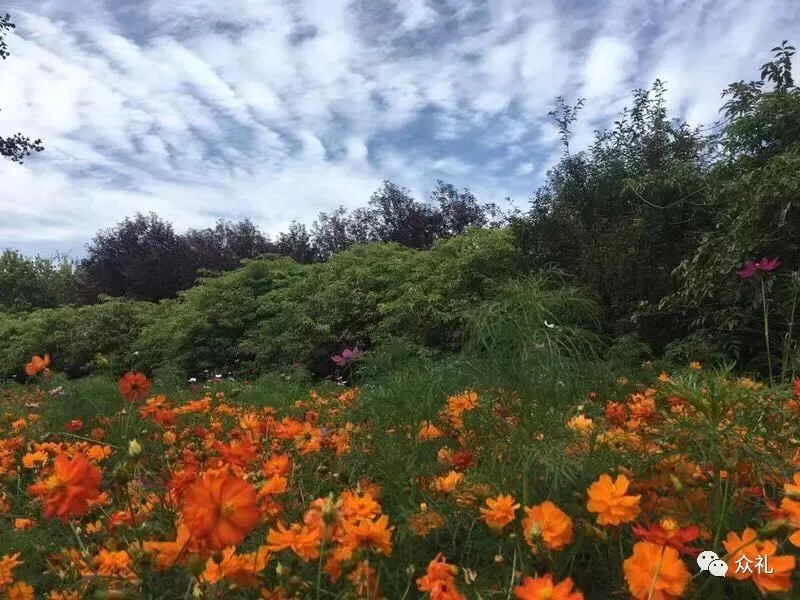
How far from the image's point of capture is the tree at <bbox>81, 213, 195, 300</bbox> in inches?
667

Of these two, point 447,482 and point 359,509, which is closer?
point 359,509

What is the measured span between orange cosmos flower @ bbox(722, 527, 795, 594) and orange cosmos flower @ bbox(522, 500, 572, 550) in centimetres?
23

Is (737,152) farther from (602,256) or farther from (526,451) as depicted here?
(526,451)

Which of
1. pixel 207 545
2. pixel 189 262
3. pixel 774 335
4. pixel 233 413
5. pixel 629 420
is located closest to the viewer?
pixel 207 545

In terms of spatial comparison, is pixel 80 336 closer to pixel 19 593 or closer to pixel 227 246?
pixel 227 246

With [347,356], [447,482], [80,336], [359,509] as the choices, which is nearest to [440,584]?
[359,509]

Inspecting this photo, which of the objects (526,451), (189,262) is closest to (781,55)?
(526,451)

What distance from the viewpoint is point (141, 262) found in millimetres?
16875

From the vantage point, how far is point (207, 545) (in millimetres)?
997

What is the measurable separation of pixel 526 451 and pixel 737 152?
5366mm

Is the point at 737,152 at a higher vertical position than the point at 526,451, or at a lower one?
higher

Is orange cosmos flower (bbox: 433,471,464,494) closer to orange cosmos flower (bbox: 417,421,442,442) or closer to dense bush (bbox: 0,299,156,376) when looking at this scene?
orange cosmos flower (bbox: 417,421,442,442)

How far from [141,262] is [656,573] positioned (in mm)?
17458

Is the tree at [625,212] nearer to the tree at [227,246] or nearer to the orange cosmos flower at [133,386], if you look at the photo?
the orange cosmos flower at [133,386]
